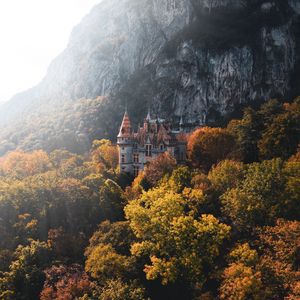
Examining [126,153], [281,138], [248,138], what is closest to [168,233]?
[281,138]

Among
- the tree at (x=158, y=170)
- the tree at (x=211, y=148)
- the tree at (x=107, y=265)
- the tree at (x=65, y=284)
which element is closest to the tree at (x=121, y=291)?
the tree at (x=107, y=265)

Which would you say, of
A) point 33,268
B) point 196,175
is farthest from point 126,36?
point 33,268

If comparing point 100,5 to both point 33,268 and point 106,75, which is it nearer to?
point 106,75

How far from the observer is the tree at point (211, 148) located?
60750 millimetres

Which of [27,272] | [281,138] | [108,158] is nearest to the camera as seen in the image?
[27,272]

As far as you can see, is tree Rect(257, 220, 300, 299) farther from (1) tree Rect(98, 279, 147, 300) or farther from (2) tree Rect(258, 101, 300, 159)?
(2) tree Rect(258, 101, 300, 159)

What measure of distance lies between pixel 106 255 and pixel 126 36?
382ft

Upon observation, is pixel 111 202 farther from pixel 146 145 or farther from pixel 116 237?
pixel 146 145

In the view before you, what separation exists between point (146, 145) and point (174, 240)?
26727 mm

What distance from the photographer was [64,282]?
4088 cm

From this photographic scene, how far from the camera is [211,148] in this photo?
61031 millimetres

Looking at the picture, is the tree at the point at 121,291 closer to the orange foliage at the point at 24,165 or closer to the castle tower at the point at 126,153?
the castle tower at the point at 126,153

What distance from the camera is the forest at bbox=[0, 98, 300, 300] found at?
37.8 metres

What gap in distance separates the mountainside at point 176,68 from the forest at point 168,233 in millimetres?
55982
